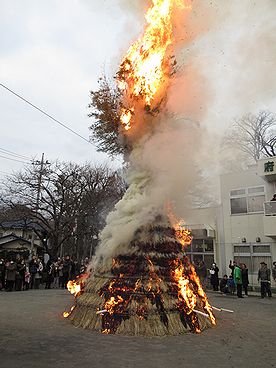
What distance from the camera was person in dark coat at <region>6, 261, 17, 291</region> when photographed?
14.6 meters

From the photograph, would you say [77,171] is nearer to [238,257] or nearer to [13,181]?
[13,181]

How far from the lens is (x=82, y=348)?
241 inches

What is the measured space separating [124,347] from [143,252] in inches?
103

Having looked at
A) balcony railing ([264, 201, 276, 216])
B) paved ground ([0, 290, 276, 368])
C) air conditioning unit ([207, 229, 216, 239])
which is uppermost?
balcony railing ([264, 201, 276, 216])

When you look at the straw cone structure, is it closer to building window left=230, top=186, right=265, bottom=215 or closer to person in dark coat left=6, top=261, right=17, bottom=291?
person in dark coat left=6, top=261, right=17, bottom=291

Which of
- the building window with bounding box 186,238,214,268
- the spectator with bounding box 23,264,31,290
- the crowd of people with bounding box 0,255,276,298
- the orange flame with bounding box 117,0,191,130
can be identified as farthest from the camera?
the building window with bounding box 186,238,214,268

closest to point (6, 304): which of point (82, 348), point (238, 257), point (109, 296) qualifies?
point (109, 296)

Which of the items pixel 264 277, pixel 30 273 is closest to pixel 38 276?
pixel 30 273

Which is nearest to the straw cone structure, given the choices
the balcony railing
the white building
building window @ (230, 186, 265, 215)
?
the balcony railing

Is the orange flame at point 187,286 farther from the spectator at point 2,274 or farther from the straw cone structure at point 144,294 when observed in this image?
the spectator at point 2,274

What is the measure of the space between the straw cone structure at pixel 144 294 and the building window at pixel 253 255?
41.6ft

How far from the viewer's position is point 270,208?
19375 mm

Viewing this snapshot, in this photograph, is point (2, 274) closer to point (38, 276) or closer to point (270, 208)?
point (38, 276)

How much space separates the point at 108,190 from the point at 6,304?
1949cm
